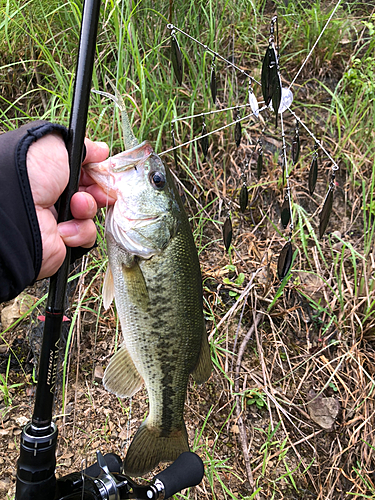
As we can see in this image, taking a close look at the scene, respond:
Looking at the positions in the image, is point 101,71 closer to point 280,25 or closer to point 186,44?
point 186,44

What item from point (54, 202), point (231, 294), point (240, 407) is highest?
point (54, 202)


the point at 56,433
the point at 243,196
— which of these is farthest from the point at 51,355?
the point at 243,196

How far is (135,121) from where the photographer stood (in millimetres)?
2797

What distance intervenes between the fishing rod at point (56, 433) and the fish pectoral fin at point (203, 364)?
26 cm

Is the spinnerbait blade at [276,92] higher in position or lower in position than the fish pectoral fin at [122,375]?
higher

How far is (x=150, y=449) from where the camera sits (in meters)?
1.40

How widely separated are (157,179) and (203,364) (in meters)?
0.64

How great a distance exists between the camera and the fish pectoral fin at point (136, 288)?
133 centimetres

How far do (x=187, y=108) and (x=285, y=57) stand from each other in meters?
1.13

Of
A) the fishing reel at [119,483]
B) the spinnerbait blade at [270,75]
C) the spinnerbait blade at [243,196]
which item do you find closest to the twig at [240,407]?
the spinnerbait blade at [243,196]

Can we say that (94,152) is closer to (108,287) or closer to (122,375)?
(108,287)

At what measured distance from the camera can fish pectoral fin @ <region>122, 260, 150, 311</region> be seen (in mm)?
1333

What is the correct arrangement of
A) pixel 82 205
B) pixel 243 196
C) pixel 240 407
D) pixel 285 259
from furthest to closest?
pixel 240 407
pixel 243 196
pixel 285 259
pixel 82 205

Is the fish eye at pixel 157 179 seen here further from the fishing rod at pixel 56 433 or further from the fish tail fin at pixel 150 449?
the fish tail fin at pixel 150 449
